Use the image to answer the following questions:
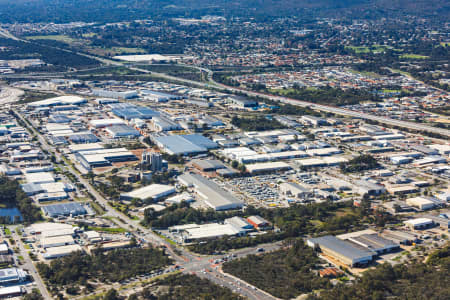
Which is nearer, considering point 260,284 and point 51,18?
point 260,284

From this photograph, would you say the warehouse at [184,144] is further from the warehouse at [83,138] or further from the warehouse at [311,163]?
the warehouse at [311,163]

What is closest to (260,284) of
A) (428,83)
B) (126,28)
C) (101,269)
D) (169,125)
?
(101,269)

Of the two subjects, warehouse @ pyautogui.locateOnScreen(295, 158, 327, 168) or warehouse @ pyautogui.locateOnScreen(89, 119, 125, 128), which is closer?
warehouse @ pyautogui.locateOnScreen(295, 158, 327, 168)

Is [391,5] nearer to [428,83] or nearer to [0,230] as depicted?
[428,83]

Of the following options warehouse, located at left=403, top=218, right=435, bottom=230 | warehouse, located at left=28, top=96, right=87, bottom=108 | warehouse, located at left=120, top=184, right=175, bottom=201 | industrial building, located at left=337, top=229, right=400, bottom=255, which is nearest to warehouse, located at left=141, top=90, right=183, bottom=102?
warehouse, located at left=28, top=96, right=87, bottom=108

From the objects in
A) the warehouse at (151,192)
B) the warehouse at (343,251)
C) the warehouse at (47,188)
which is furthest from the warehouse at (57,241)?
the warehouse at (343,251)

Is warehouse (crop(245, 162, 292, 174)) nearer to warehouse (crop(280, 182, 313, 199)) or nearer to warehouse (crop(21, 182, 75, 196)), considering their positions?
warehouse (crop(280, 182, 313, 199))
